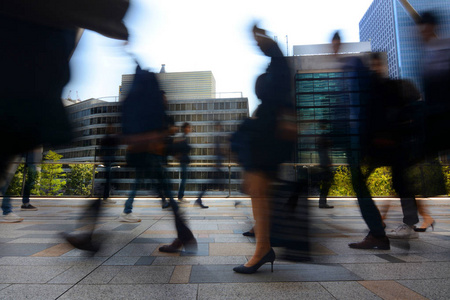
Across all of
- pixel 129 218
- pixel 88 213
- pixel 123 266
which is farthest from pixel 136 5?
pixel 129 218

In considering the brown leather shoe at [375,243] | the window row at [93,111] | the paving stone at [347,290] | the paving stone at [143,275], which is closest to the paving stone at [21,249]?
the paving stone at [143,275]

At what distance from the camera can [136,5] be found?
0.69 m

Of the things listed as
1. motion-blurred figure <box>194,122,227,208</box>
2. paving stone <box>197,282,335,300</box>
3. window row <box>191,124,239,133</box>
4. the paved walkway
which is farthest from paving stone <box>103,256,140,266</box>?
window row <box>191,124,239,133</box>

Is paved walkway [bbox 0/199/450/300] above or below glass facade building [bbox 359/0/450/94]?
below

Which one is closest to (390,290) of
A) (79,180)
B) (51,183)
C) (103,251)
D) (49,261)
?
(103,251)

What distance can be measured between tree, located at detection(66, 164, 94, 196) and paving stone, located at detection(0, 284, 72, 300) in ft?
19.7

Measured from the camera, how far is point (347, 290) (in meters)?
1.39

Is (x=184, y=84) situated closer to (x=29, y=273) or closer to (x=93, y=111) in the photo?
(x=93, y=111)

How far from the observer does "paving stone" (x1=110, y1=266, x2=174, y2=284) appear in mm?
1531

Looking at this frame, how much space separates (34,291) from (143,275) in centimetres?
53

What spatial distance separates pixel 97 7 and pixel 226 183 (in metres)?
7.43

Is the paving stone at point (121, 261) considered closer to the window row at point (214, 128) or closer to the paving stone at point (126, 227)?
the window row at point (214, 128)

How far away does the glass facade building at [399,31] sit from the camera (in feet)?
2.80

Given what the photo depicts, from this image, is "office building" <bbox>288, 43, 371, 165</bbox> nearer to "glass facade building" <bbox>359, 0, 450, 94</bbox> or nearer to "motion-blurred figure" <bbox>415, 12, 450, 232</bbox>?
"glass facade building" <bbox>359, 0, 450, 94</bbox>
